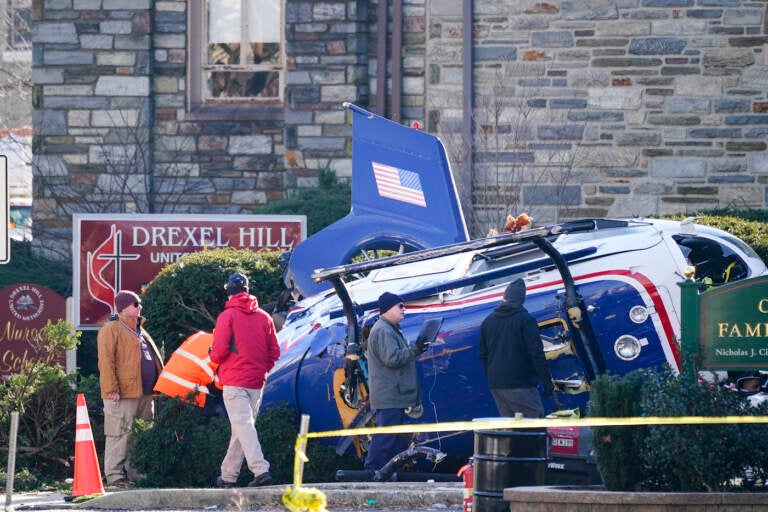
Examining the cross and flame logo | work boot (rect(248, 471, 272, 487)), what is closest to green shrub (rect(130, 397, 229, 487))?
work boot (rect(248, 471, 272, 487))

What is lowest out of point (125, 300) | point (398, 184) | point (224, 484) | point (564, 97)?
point (224, 484)

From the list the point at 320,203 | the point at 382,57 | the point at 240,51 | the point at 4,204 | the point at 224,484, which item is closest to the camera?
the point at 4,204

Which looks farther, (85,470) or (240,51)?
(240,51)

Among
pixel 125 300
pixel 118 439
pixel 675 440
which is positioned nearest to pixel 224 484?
pixel 118 439

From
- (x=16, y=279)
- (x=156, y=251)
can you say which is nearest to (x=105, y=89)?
(x=16, y=279)

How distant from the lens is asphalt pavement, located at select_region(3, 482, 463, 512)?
991 cm

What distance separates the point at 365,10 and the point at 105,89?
363 cm

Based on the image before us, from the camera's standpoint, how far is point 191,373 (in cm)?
1207

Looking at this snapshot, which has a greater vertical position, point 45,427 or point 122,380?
point 122,380

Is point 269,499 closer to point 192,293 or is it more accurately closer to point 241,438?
point 241,438

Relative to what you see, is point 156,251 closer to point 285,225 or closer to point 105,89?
point 285,225

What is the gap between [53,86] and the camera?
19.5m

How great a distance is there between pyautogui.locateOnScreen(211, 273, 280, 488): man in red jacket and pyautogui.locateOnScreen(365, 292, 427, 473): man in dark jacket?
34.0 inches

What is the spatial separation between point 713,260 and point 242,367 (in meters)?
3.77
